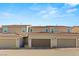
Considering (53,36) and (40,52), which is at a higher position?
(53,36)

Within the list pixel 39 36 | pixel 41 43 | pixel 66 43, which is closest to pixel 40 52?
pixel 41 43

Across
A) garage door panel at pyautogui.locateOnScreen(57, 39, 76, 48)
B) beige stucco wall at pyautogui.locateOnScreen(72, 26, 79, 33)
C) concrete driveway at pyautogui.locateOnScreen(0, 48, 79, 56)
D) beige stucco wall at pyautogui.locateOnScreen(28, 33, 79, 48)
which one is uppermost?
beige stucco wall at pyautogui.locateOnScreen(72, 26, 79, 33)

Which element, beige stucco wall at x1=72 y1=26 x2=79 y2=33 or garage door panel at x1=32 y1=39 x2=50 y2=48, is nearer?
beige stucco wall at x1=72 y1=26 x2=79 y2=33

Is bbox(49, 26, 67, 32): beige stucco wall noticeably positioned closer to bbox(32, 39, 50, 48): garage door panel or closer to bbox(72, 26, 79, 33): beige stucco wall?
bbox(72, 26, 79, 33): beige stucco wall

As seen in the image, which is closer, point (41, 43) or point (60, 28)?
point (60, 28)

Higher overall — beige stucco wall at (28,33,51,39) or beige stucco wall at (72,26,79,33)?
beige stucco wall at (72,26,79,33)

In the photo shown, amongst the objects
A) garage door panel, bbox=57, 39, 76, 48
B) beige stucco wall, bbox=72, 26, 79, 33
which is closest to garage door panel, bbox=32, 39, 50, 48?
garage door panel, bbox=57, 39, 76, 48

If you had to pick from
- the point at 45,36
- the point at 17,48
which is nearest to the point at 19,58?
the point at 17,48

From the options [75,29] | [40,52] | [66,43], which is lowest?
[40,52]

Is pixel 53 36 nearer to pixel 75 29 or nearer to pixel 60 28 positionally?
pixel 60 28

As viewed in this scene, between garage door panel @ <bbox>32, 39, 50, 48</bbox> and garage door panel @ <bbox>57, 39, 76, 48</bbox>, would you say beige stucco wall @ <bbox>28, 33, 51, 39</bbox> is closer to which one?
garage door panel @ <bbox>32, 39, 50, 48</bbox>

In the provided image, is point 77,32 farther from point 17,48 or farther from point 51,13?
point 17,48

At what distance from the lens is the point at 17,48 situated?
655 cm

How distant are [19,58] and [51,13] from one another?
1.18 meters
